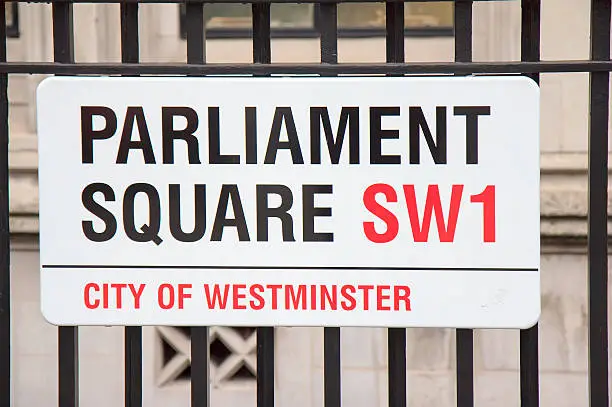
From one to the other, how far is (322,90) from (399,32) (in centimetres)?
26

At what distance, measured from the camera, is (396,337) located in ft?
7.86

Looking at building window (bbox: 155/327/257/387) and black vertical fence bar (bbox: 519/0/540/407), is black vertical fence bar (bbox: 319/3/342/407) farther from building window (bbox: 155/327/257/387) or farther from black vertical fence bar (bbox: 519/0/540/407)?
building window (bbox: 155/327/257/387)

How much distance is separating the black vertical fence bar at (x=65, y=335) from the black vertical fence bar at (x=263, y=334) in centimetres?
52

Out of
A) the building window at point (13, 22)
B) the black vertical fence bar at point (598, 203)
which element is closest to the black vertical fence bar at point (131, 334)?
the black vertical fence bar at point (598, 203)

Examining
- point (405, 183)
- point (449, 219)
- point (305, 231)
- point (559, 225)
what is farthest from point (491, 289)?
point (559, 225)

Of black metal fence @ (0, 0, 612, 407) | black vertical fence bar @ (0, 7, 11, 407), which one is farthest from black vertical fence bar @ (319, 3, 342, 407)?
black vertical fence bar @ (0, 7, 11, 407)

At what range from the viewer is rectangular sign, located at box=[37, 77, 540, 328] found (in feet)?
7.57

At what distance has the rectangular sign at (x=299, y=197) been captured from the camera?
7.57ft

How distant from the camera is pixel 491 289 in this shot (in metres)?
2.32

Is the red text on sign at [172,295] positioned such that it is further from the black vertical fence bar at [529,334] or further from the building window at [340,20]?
the building window at [340,20]

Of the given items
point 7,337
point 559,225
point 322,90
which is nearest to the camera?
point 322,90

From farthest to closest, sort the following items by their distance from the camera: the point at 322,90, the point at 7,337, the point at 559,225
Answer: the point at 559,225, the point at 7,337, the point at 322,90

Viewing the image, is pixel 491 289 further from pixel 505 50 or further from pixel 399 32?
pixel 505 50

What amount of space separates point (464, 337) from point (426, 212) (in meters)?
0.37
